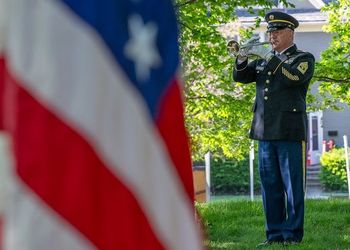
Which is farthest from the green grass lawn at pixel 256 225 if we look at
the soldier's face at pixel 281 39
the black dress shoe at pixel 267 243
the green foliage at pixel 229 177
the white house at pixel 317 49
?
the white house at pixel 317 49

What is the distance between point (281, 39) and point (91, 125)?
17.9ft

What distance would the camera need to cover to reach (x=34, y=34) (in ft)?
4.75

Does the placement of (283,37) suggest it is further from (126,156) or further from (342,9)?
(342,9)

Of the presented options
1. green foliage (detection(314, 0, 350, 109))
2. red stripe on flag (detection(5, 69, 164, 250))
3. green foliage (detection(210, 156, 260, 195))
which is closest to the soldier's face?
red stripe on flag (detection(5, 69, 164, 250))

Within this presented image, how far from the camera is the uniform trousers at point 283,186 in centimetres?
679

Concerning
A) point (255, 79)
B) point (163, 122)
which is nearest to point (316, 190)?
point (255, 79)

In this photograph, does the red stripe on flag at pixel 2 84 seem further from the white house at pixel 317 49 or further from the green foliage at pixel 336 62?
the white house at pixel 317 49

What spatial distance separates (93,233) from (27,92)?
0.87 ft

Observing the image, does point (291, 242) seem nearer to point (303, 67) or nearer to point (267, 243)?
point (267, 243)

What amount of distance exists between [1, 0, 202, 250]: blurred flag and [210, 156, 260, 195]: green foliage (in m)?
26.0

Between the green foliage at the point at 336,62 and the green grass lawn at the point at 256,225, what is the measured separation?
2.40 metres

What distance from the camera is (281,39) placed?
6.83 m

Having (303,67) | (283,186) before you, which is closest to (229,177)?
(283,186)

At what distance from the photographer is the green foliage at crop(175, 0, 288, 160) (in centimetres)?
1068
